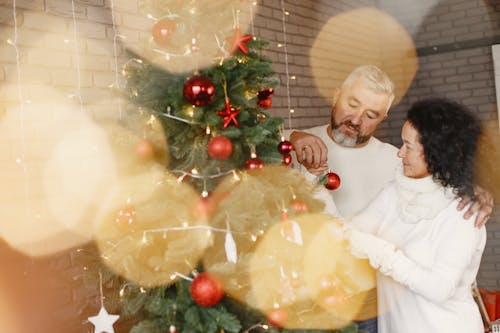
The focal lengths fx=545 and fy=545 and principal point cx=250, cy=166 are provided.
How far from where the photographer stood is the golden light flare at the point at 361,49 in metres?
4.53

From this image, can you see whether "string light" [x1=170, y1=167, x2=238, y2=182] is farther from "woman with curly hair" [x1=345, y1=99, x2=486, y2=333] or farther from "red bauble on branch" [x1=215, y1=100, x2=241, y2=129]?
"woman with curly hair" [x1=345, y1=99, x2=486, y2=333]

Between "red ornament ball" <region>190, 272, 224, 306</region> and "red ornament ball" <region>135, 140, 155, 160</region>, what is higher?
"red ornament ball" <region>135, 140, 155, 160</region>

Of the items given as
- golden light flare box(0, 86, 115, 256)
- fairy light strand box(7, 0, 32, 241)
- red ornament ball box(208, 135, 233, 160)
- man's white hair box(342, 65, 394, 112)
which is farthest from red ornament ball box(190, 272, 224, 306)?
man's white hair box(342, 65, 394, 112)

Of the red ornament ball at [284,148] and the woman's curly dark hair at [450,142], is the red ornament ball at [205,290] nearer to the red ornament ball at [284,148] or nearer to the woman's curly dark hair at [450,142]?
the red ornament ball at [284,148]

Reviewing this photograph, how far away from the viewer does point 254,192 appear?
189 centimetres

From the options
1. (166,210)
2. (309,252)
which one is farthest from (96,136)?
(309,252)

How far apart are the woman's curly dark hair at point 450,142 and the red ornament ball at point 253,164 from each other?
88cm

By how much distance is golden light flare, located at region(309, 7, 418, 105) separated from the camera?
14.9 ft

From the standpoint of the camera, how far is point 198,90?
184cm

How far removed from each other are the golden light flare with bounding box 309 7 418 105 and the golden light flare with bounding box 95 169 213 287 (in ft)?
8.76

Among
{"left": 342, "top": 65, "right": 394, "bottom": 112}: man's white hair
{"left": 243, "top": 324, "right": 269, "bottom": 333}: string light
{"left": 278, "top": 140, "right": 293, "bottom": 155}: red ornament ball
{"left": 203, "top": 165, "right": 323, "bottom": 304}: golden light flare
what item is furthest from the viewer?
{"left": 342, "top": 65, "right": 394, "bottom": 112}: man's white hair

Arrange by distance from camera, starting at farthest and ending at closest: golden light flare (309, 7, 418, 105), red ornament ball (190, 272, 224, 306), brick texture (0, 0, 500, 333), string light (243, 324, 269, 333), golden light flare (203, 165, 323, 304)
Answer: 1. golden light flare (309, 7, 418, 105)
2. brick texture (0, 0, 500, 333)
3. string light (243, 324, 269, 333)
4. golden light flare (203, 165, 323, 304)
5. red ornament ball (190, 272, 224, 306)

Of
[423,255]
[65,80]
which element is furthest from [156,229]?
[423,255]

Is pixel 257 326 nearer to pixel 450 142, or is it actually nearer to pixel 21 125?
pixel 450 142
